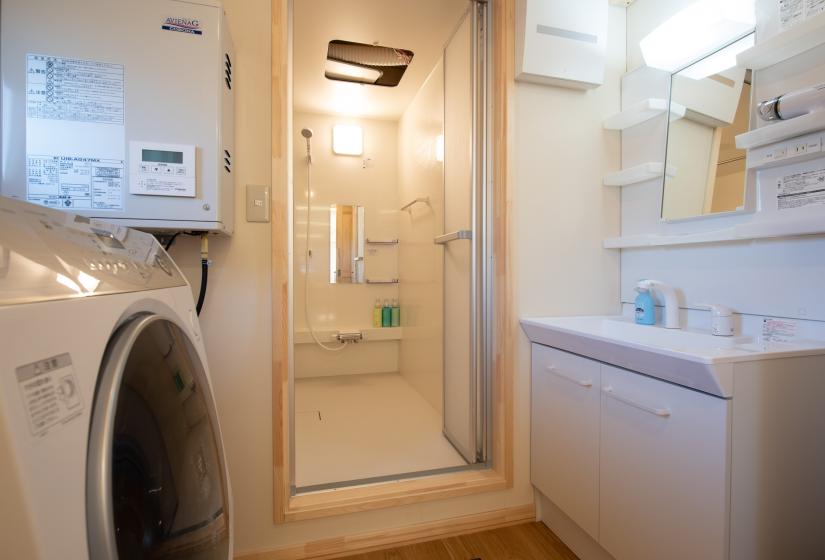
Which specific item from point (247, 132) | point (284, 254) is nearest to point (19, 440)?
point (284, 254)

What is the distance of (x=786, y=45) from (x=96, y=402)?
1803mm

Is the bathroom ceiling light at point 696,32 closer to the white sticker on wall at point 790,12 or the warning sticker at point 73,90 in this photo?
the white sticker on wall at point 790,12

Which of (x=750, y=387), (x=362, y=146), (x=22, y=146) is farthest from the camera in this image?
(x=362, y=146)

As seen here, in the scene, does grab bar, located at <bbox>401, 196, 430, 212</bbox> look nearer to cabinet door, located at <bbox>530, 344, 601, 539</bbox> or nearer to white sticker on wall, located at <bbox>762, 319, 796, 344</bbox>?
cabinet door, located at <bbox>530, 344, 601, 539</bbox>

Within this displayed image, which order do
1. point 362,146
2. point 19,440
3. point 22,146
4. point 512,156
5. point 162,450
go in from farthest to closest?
point 362,146 → point 512,156 → point 22,146 → point 162,450 → point 19,440

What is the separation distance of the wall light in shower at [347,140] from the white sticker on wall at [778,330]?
304 cm

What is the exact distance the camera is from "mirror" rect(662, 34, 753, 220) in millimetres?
1327

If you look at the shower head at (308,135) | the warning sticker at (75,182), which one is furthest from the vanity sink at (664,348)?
the shower head at (308,135)

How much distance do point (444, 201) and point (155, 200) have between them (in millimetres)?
1508

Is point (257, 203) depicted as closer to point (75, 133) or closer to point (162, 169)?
point (162, 169)

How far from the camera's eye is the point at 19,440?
0.32m

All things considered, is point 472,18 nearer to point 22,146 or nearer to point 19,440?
point 22,146

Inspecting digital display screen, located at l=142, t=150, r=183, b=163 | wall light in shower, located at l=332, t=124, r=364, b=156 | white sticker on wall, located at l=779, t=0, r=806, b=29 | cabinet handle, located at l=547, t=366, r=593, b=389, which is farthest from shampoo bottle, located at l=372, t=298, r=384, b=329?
white sticker on wall, located at l=779, t=0, r=806, b=29

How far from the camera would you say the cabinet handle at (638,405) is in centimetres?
101
